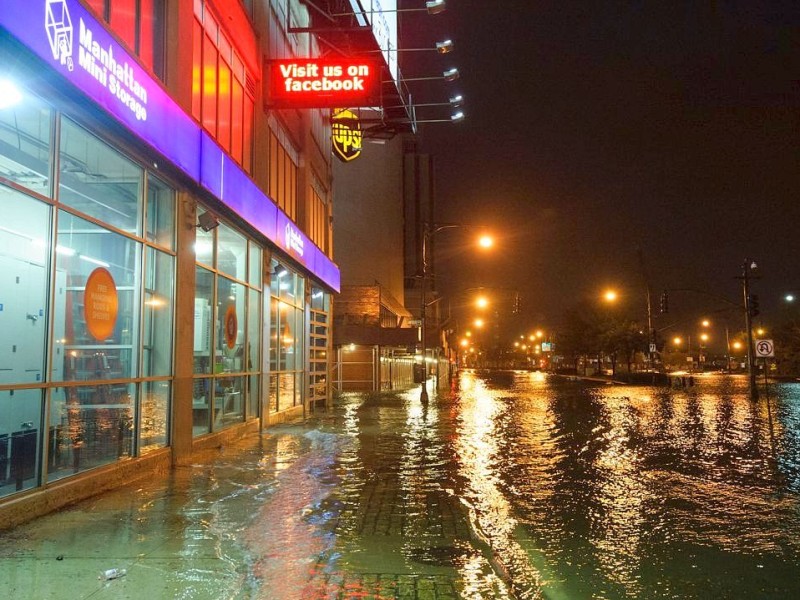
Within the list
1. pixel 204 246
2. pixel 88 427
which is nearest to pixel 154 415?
pixel 88 427

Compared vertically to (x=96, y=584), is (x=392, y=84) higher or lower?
higher

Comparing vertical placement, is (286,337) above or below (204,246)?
below

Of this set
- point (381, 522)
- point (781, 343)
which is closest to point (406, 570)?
point (381, 522)

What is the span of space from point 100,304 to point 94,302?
0.48 ft

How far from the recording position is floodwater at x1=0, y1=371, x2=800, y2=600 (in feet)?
18.4

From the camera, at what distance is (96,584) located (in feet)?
17.8

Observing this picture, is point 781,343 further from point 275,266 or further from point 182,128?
point 182,128

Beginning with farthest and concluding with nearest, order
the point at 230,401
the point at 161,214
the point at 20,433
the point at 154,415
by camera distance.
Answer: the point at 230,401, the point at 161,214, the point at 154,415, the point at 20,433

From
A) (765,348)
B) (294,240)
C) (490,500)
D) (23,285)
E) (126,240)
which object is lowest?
(490,500)

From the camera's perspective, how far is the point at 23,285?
903cm

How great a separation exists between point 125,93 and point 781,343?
74445mm

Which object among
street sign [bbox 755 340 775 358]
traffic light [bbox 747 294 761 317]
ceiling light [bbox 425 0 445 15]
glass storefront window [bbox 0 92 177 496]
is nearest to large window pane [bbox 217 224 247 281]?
glass storefront window [bbox 0 92 177 496]

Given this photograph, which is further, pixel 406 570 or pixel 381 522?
pixel 381 522

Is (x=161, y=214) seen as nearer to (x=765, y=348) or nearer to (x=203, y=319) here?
(x=203, y=319)
